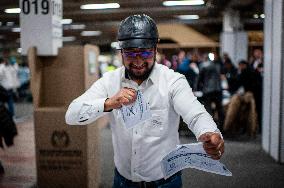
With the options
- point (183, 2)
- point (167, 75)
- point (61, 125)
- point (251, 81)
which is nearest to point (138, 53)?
point (167, 75)

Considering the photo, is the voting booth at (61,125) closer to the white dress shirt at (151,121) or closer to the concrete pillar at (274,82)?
the white dress shirt at (151,121)

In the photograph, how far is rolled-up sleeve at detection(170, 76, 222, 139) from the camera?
56.7 inches

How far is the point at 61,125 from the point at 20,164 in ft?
6.49

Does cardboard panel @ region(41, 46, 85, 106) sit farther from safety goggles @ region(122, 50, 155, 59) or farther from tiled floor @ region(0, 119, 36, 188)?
safety goggles @ region(122, 50, 155, 59)

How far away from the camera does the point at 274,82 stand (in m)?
5.61

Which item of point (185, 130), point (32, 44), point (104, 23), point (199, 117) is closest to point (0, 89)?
point (32, 44)

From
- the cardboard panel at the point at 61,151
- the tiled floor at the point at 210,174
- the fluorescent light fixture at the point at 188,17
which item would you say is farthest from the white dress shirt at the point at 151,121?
the fluorescent light fixture at the point at 188,17

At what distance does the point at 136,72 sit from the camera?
1564mm

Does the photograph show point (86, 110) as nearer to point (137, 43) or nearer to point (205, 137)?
point (137, 43)

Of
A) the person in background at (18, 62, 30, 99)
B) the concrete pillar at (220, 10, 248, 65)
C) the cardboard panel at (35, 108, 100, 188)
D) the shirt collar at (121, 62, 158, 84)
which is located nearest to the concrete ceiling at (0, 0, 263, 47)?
the concrete pillar at (220, 10, 248, 65)

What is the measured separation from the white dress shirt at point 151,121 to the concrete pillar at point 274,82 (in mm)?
4049

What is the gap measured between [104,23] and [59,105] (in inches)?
524

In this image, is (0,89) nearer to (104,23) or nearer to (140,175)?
(140,175)

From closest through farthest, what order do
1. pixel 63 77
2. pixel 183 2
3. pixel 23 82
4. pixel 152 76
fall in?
pixel 152 76 < pixel 63 77 < pixel 183 2 < pixel 23 82
